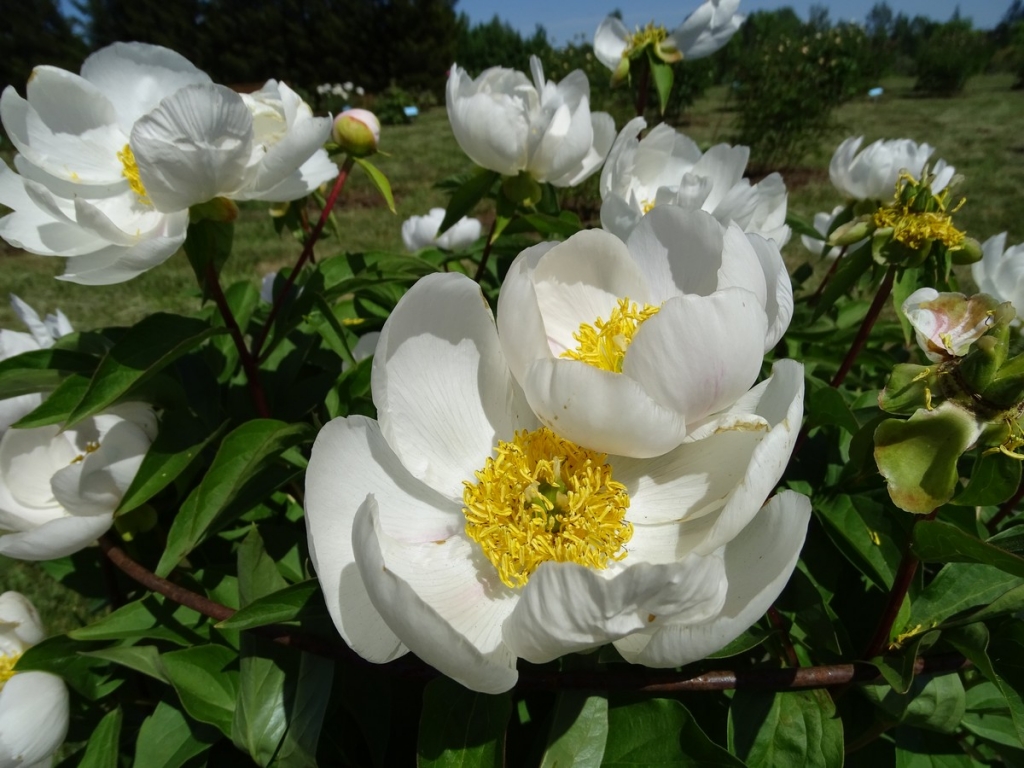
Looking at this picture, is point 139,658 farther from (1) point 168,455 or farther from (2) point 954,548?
(2) point 954,548

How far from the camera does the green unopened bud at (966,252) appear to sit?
3.79 ft

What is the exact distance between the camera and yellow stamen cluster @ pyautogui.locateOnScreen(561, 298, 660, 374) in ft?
2.62

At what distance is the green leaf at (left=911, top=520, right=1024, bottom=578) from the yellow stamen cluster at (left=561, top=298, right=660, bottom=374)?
1.11 ft

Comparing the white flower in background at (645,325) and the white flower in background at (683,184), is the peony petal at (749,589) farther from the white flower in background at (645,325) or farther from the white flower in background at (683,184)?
the white flower in background at (683,184)

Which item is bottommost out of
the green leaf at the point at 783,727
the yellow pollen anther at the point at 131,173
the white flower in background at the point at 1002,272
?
the green leaf at the point at 783,727

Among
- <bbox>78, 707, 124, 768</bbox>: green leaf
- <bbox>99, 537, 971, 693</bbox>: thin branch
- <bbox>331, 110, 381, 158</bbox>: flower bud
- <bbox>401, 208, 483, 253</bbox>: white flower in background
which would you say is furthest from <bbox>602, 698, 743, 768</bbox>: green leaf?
<bbox>401, 208, 483, 253</bbox>: white flower in background

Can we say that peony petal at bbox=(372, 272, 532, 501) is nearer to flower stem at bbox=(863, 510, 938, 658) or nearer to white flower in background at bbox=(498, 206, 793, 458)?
white flower in background at bbox=(498, 206, 793, 458)

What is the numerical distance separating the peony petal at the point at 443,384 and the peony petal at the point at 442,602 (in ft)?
0.29

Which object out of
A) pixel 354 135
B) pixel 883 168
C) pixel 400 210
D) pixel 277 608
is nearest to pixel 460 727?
pixel 277 608

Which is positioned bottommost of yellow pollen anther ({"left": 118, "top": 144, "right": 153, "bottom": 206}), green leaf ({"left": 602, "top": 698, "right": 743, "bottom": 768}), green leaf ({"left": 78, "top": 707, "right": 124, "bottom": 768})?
green leaf ({"left": 78, "top": 707, "right": 124, "bottom": 768})

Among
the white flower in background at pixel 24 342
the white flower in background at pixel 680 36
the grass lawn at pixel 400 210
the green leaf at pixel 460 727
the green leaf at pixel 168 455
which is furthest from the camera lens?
the grass lawn at pixel 400 210

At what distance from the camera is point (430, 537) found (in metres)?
0.82

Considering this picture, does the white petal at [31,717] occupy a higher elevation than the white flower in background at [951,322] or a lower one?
lower

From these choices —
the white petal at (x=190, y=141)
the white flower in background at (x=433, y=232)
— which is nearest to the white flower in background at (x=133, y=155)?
the white petal at (x=190, y=141)
